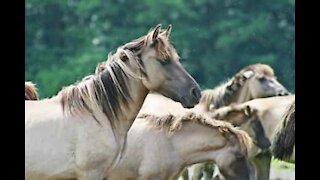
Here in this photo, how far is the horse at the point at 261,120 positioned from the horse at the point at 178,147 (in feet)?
5.12

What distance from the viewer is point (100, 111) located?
6.52 m

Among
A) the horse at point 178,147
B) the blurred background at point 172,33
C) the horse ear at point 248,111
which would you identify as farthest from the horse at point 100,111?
the blurred background at point 172,33

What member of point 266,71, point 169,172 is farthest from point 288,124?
point 266,71

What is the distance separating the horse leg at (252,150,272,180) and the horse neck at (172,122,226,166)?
2.15m

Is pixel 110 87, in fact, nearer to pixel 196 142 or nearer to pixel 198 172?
pixel 196 142

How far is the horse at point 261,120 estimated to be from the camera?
33.6 feet

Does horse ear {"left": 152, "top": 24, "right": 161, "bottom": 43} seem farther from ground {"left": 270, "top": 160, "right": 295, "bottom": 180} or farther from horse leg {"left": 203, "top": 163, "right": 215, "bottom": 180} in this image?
ground {"left": 270, "top": 160, "right": 295, "bottom": 180}

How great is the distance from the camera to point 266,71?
13.6m

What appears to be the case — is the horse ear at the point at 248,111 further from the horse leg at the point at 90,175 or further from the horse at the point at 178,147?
the horse leg at the point at 90,175

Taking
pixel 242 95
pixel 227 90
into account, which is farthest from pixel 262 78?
pixel 227 90

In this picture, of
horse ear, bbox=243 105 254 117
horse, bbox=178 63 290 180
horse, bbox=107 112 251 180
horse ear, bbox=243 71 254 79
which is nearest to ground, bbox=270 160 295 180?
horse ear, bbox=243 105 254 117

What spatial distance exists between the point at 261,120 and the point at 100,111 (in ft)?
15.0

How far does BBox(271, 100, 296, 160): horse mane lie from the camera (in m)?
8.93
